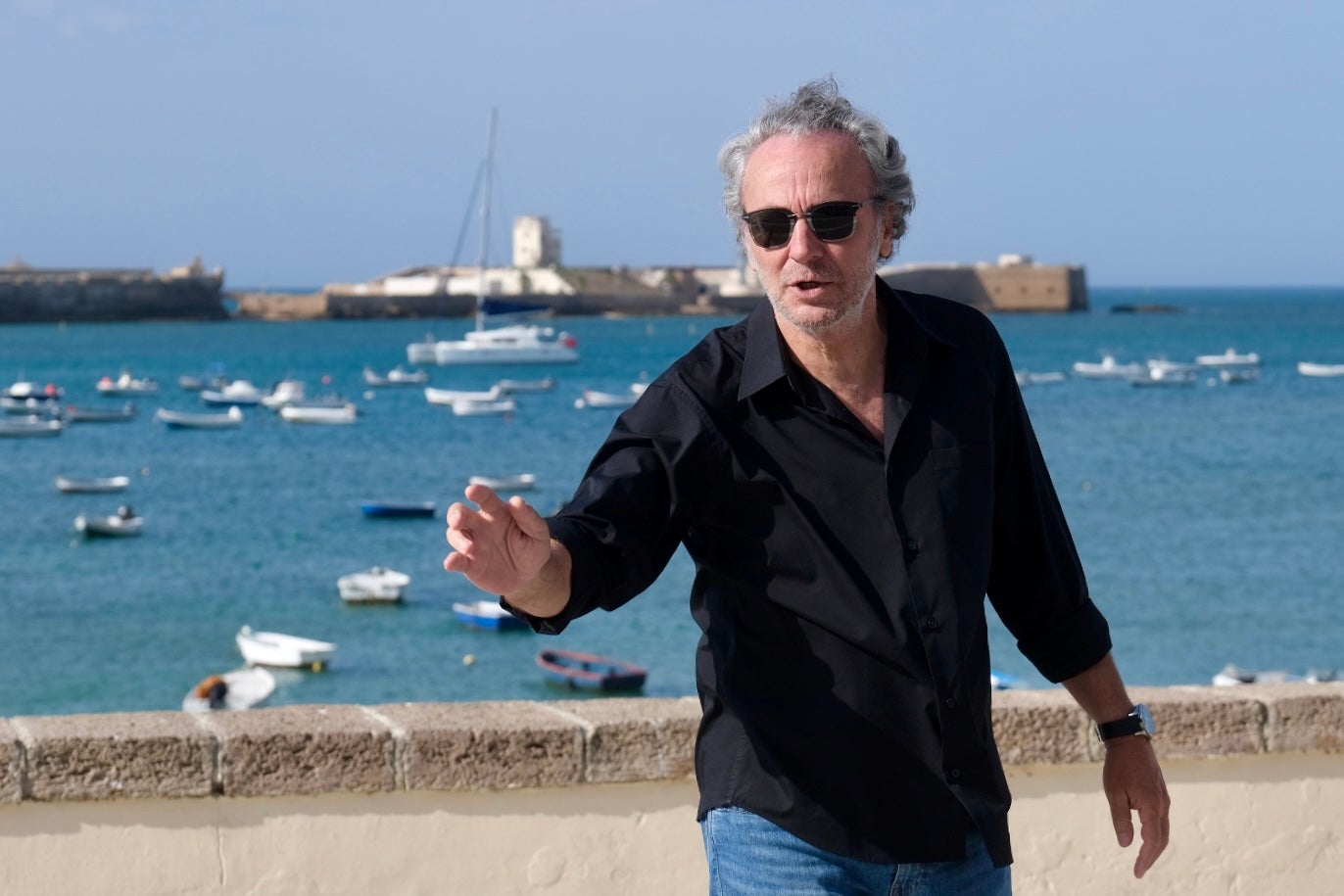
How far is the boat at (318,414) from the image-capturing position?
56.5m

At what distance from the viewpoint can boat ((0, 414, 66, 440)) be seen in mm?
53969

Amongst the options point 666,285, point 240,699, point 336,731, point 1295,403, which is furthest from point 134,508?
→ point 666,285

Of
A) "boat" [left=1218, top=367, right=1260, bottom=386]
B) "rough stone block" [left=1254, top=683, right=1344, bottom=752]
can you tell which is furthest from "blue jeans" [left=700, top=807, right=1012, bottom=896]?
"boat" [left=1218, top=367, right=1260, bottom=386]

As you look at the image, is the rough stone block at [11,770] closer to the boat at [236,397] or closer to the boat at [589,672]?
the boat at [589,672]

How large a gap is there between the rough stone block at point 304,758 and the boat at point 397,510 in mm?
33331

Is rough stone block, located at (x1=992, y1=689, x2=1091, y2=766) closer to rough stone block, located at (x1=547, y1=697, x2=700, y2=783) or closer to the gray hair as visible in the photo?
rough stone block, located at (x1=547, y1=697, x2=700, y2=783)

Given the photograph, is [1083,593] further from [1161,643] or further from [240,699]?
[1161,643]

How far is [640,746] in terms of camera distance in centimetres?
337

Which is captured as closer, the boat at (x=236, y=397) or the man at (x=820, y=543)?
the man at (x=820, y=543)

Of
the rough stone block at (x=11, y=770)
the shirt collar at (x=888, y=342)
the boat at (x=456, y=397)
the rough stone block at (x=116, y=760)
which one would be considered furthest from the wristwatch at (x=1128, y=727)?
the boat at (x=456, y=397)

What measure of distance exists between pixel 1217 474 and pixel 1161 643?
19001 mm

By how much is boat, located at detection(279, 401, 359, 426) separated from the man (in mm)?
55295

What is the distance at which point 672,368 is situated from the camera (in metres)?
2.24

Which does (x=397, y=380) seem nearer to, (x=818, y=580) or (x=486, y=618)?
(x=486, y=618)
